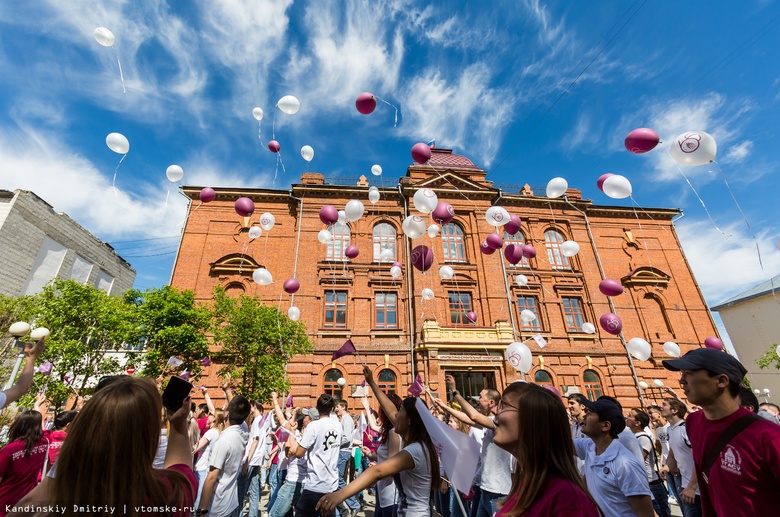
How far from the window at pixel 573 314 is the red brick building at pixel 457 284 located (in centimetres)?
11

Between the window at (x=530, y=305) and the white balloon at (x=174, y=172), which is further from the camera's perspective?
the window at (x=530, y=305)

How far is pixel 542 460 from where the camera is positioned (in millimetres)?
1826

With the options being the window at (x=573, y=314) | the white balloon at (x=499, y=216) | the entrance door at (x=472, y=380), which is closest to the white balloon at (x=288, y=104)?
the white balloon at (x=499, y=216)

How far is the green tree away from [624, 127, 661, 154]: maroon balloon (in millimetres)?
15233

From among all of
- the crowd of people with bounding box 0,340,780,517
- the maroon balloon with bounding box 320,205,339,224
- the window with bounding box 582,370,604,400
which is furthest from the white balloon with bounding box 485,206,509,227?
the window with bounding box 582,370,604,400

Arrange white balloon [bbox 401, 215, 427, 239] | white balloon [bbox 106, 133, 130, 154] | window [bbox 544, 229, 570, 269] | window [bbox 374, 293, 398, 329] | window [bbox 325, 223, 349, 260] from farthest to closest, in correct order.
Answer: window [bbox 544, 229, 570, 269] < window [bbox 325, 223, 349, 260] < window [bbox 374, 293, 398, 329] < white balloon [bbox 401, 215, 427, 239] < white balloon [bbox 106, 133, 130, 154]

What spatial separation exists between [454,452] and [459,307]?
18411 mm

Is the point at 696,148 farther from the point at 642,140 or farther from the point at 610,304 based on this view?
the point at 610,304

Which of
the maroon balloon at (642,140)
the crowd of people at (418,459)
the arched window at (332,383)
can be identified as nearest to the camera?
the crowd of people at (418,459)

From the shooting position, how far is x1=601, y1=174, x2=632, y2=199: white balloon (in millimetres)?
8531

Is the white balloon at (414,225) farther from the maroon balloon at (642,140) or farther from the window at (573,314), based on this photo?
the window at (573,314)

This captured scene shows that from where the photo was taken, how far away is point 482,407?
17.2ft

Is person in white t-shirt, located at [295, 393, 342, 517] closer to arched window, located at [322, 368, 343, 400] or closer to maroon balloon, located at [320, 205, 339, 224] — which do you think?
maroon balloon, located at [320, 205, 339, 224]

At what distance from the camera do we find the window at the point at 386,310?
20594 millimetres
